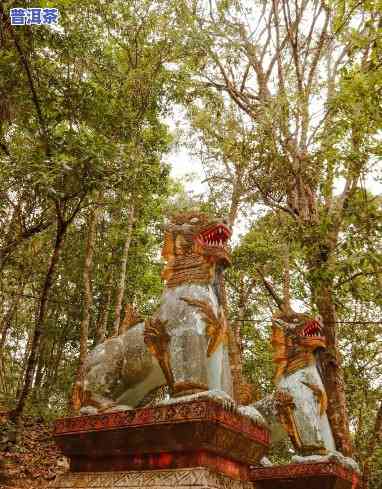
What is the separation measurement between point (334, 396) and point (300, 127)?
4.52 meters

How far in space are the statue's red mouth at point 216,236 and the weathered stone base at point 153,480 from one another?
1483 millimetres

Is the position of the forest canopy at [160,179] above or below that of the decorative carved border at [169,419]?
above

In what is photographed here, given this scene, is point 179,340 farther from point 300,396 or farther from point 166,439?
point 300,396

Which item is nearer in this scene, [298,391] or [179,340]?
[179,340]

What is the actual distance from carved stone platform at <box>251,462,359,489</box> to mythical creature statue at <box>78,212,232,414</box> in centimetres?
89

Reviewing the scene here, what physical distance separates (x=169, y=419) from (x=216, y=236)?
1.40m

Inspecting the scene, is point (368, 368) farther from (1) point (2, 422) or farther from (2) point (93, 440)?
(2) point (93, 440)

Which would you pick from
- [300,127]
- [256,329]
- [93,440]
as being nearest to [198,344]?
[93,440]

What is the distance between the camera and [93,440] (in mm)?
2889

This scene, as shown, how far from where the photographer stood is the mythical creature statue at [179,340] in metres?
2.96

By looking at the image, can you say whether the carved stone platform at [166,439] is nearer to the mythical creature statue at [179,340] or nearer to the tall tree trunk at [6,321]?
the mythical creature statue at [179,340]

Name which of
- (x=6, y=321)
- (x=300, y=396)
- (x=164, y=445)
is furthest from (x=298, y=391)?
(x=6, y=321)

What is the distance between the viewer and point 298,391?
13.3ft

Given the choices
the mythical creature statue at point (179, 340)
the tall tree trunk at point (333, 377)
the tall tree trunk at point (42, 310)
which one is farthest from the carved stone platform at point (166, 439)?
the tall tree trunk at point (42, 310)
